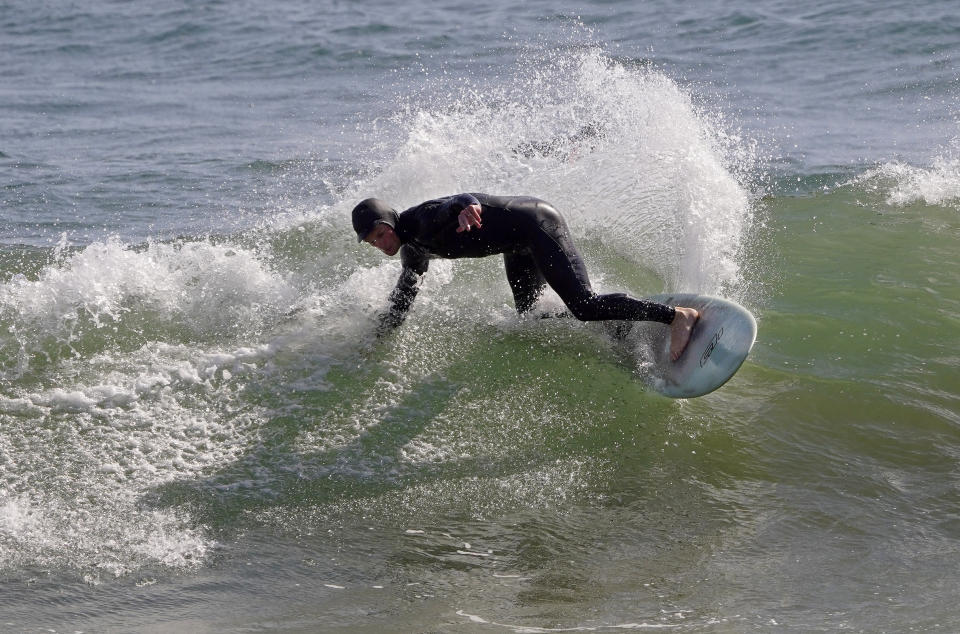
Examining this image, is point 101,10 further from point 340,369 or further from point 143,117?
point 340,369

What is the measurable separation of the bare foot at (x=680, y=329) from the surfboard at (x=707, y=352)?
31 mm

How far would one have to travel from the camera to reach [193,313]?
271 inches

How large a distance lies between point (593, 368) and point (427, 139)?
429 cm

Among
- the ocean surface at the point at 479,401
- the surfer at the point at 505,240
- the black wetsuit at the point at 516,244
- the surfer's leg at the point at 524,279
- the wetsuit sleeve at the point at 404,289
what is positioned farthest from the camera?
the surfer's leg at the point at 524,279

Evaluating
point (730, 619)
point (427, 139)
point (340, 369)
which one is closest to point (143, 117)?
point (427, 139)

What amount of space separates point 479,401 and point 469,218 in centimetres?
115

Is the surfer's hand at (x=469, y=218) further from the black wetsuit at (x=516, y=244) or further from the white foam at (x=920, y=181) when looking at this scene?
the white foam at (x=920, y=181)

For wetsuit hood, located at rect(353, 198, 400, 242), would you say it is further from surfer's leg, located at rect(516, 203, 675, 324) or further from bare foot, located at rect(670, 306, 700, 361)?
bare foot, located at rect(670, 306, 700, 361)

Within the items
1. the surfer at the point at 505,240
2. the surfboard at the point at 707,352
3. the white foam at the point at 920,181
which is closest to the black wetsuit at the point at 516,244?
the surfer at the point at 505,240

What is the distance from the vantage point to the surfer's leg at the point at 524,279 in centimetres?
632

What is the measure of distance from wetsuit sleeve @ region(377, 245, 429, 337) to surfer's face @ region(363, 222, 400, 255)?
0.38 m

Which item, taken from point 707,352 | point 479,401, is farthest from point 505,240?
point 707,352

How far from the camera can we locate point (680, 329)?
19.0 feet

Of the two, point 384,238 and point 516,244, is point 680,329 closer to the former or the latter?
point 516,244
